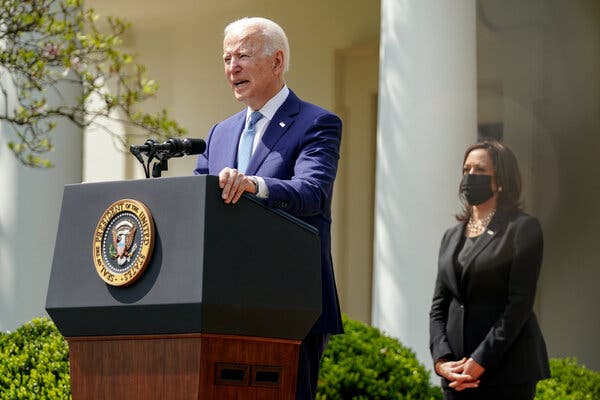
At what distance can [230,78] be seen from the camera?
3738mm

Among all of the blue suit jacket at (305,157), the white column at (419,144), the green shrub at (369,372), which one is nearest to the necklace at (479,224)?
the green shrub at (369,372)

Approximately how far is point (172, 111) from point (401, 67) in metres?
6.70

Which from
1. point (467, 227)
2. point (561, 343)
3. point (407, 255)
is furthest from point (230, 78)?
point (561, 343)

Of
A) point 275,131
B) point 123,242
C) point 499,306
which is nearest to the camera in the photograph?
point 123,242

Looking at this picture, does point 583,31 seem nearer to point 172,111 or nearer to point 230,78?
point 172,111

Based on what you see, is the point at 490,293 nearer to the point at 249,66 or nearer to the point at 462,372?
the point at 462,372

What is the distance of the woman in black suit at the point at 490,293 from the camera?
17.5 feet

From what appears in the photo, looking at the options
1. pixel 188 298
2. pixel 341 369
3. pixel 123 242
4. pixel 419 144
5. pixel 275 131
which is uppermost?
pixel 419 144

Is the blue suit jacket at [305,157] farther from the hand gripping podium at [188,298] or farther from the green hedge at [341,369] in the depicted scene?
the green hedge at [341,369]

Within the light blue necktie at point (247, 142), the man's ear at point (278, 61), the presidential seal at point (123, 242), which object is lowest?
the presidential seal at point (123, 242)

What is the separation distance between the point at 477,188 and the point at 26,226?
6.24 m

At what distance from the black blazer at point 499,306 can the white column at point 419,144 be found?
3387 mm

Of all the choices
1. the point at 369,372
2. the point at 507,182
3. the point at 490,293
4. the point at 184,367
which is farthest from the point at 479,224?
the point at 184,367

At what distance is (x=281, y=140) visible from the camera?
3.79 meters
